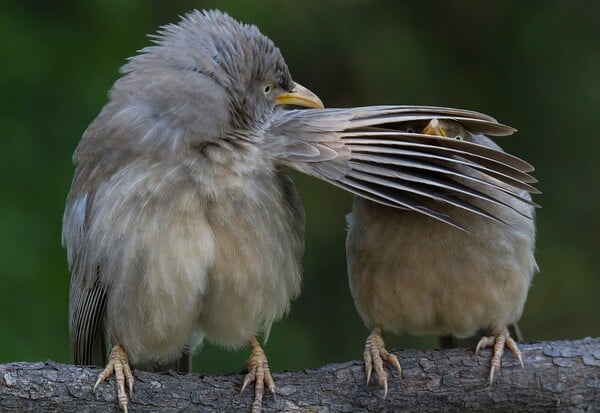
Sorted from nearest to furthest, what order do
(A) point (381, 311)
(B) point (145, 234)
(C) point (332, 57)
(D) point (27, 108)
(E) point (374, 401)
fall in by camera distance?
1. (B) point (145, 234)
2. (E) point (374, 401)
3. (A) point (381, 311)
4. (D) point (27, 108)
5. (C) point (332, 57)

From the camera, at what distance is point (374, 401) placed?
4.67 m

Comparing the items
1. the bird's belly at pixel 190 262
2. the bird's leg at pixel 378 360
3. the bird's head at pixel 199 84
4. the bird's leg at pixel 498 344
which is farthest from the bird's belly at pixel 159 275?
the bird's leg at pixel 498 344

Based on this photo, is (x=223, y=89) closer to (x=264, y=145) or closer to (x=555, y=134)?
(x=264, y=145)

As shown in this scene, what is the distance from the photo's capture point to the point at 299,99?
16.3 feet

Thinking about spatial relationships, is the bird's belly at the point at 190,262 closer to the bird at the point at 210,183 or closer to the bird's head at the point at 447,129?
the bird at the point at 210,183

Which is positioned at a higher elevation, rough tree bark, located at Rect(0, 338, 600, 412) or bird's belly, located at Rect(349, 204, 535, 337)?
bird's belly, located at Rect(349, 204, 535, 337)

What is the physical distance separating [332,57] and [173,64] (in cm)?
281

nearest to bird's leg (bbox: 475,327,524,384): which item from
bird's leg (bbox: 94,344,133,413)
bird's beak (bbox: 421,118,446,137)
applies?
bird's beak (bbox: 421,118,446,137)

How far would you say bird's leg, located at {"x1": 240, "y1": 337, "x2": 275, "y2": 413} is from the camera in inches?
180

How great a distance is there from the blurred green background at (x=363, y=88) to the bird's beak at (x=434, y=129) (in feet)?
8.07

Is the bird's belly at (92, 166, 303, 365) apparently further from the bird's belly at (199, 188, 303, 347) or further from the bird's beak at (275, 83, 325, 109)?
the bird's beak at (275, 83, 325, 109)

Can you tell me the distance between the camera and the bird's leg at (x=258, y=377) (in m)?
4.57

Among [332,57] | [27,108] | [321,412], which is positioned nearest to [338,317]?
[332,57]

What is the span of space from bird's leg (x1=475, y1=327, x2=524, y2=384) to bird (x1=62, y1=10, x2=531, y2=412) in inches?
27.6
